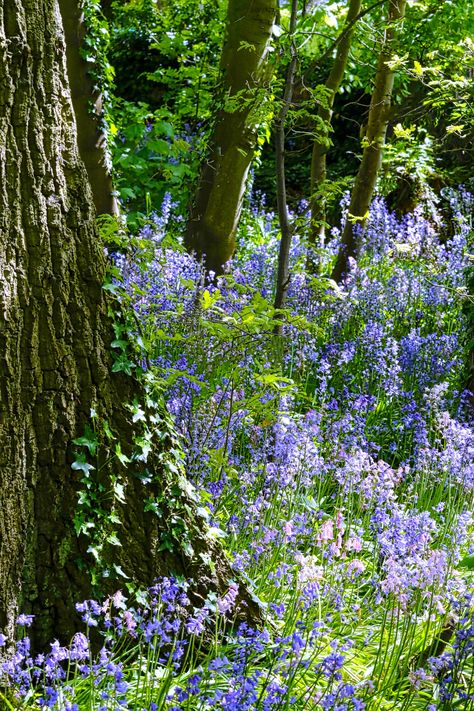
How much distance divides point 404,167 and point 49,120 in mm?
8655

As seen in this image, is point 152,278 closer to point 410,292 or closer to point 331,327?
point 331,327

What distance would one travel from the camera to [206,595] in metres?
2.79

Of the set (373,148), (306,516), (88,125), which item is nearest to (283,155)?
(306,516)

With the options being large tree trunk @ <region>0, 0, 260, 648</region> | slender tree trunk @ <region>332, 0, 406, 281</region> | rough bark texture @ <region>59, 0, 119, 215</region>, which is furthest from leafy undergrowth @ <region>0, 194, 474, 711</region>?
rough bark texture @ <region>59, 0, 119, 215</region>

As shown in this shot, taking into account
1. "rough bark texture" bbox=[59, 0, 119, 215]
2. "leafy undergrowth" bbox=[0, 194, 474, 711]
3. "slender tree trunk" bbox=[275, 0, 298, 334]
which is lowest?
"leafy undergrowth" bbox=[0, 194, 474, 711]

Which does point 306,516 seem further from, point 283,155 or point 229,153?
point 229,153

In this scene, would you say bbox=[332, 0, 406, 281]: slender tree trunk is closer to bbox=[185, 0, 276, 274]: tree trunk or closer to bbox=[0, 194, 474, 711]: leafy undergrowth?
bbox=[0, 194, 474, 711]: leafy undergrowth

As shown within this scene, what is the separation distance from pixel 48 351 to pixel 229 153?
511 centimetres

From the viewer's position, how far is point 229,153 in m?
7.20

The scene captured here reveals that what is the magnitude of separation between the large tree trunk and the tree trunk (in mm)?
4647

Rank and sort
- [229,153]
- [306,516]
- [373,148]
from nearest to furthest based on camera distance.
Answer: [306,516] < [229,153] < [373,148]

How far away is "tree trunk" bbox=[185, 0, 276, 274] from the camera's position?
703 centimetres

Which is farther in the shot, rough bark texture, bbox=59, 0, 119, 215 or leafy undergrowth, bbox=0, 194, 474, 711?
rough bark texture, bbox=59, 0, 119, 215

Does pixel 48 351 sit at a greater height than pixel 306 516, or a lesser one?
greater
